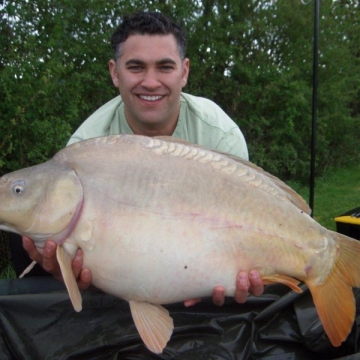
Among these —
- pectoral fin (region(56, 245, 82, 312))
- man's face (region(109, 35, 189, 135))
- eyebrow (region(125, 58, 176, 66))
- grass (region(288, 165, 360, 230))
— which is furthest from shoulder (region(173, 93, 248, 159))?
grass (region(288, 165, 360, 230))

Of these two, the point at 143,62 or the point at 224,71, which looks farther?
the point at 224,71

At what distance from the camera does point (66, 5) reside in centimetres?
290

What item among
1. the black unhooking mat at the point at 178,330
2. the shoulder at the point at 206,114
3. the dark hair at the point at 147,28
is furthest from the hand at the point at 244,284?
the dark hair at the point at 147,28

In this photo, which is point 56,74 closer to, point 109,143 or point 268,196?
point 109,143

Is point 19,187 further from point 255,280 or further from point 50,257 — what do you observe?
point 255,280

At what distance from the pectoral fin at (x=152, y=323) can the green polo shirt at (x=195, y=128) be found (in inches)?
32.3

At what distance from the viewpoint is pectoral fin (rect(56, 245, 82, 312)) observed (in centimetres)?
119

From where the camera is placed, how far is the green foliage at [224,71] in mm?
2590

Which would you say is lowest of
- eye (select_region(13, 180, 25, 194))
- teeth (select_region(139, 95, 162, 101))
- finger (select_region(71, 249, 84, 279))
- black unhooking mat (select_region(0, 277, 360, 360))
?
black unhooking mat (select_region(0, 277, 360, 360))

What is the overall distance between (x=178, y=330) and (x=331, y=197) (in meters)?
3.73

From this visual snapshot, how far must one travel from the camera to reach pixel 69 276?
47.0 inches

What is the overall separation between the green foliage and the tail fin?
1695mm

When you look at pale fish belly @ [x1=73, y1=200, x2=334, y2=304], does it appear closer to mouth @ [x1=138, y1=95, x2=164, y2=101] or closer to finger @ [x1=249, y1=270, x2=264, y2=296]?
finger @ [x1=249, y1=270, x2=264, y2=296]

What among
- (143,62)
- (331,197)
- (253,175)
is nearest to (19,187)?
(253,175)
